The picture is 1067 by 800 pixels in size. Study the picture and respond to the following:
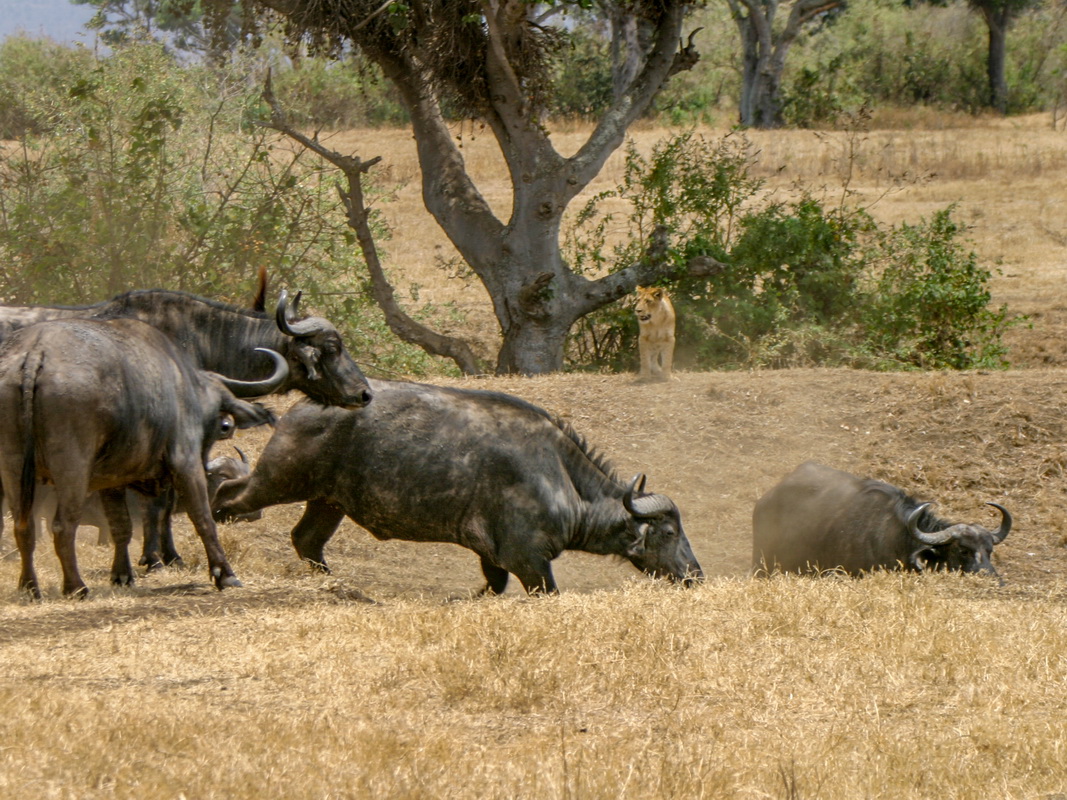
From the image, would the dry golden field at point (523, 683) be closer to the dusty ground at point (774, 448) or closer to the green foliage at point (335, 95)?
the dusty ground at point (774, 448)

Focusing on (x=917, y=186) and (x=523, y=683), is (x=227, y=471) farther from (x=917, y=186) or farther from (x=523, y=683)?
(x=917, y=186)

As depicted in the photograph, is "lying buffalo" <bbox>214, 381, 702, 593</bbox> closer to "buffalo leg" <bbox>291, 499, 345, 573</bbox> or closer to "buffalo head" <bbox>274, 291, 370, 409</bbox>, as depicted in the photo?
"buffalo head" <bbox>274, 291, 370, 409</bbox>

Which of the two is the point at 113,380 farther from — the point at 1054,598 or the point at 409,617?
the point at 1054,598

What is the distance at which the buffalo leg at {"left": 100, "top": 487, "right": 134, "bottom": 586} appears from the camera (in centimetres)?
823

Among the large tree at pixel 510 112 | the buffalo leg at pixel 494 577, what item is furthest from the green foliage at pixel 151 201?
the buffalo leg at pixel 494 577

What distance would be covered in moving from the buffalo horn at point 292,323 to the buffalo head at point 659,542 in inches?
91.1

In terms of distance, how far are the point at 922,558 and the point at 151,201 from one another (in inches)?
393

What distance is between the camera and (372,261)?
1719 cm

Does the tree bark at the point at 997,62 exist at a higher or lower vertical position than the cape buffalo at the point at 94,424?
higher

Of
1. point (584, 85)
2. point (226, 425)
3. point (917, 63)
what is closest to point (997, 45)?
point (917, 63)

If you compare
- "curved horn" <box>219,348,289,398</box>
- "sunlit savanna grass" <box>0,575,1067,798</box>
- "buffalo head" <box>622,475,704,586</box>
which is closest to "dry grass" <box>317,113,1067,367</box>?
"buffalo head" <box>622,475,704,586</box>

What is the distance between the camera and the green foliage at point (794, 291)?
16.5m

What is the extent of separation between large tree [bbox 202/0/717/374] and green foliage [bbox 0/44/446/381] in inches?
56.5

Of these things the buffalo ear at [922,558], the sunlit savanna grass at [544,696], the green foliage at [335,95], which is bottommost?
the buffalo ear at [922,558]
